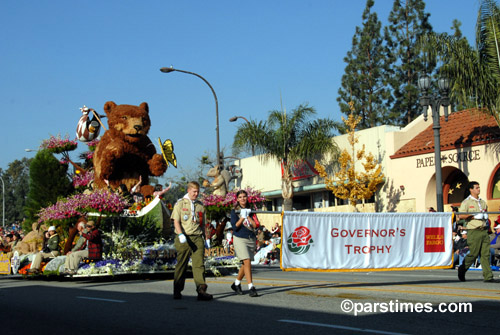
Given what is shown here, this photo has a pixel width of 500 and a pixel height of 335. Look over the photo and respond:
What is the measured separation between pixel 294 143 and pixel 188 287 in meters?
23.3

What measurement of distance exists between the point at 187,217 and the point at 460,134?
21954 mm

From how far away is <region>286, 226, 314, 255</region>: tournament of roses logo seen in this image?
11406mm

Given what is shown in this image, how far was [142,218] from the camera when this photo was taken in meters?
17.0

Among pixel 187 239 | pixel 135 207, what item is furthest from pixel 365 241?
pixel 135 207

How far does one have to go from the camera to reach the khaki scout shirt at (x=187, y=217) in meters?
10.2

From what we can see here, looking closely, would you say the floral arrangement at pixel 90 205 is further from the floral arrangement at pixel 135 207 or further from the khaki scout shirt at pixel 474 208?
the khaki scout shirt at pixel 474 208

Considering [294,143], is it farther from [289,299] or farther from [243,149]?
[289,299]

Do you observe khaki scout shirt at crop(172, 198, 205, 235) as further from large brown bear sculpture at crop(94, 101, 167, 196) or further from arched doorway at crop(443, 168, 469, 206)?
arched doorway at crop(443, 168, 469, 206)

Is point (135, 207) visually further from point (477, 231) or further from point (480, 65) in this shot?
point (480, 65)

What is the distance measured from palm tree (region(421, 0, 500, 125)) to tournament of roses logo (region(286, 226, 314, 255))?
47.1 ft

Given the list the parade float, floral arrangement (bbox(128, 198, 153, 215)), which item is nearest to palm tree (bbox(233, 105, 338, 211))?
the parade float

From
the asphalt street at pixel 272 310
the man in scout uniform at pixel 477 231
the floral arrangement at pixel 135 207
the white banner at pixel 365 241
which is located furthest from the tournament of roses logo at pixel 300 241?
the floral arrangement at pixel 135 207

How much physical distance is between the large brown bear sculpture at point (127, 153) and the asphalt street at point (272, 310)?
793 centimetres

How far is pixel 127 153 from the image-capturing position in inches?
786
